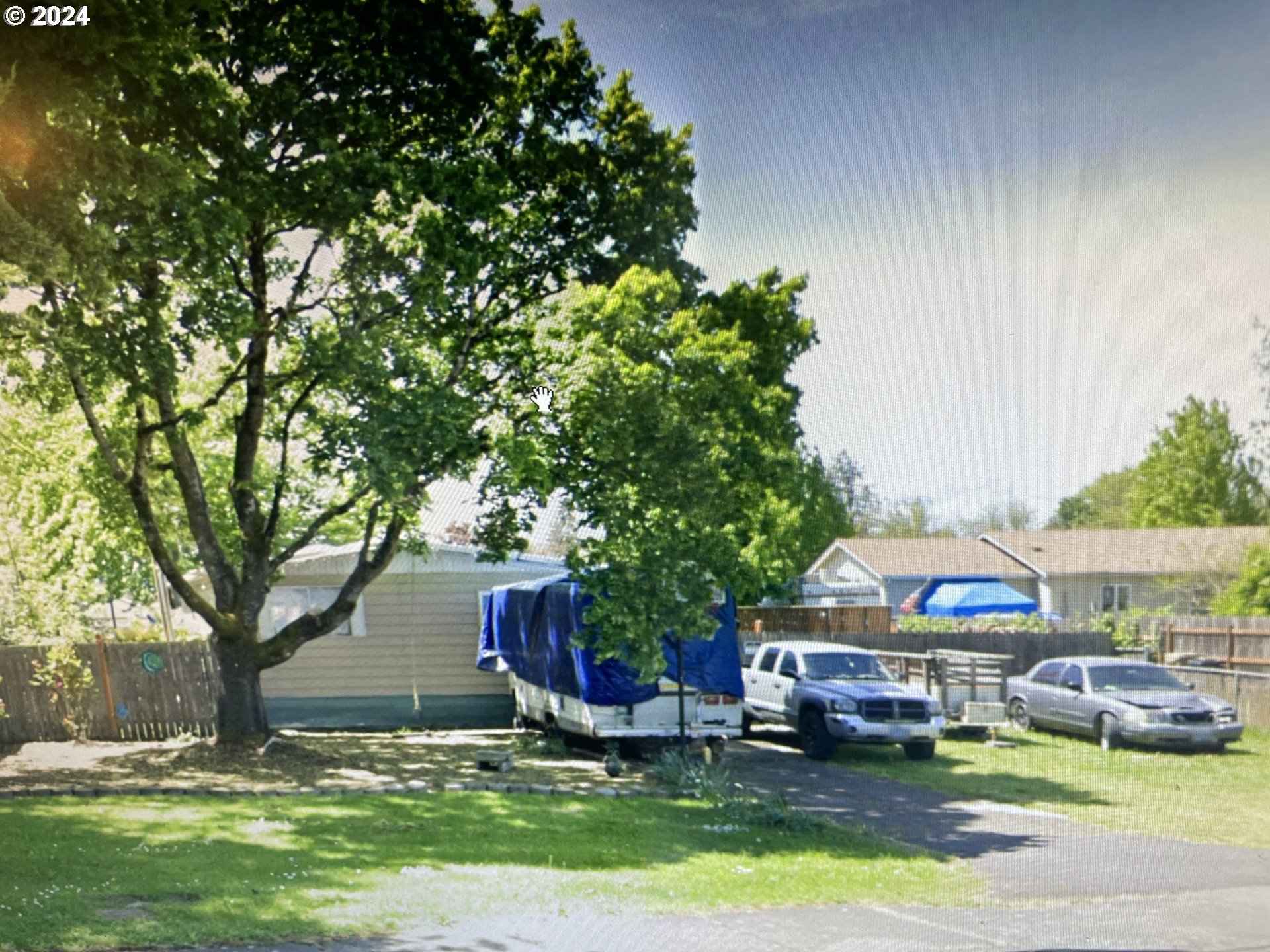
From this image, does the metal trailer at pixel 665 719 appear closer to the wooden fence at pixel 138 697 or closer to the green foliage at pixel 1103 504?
the wooden fence at pixel 138 697

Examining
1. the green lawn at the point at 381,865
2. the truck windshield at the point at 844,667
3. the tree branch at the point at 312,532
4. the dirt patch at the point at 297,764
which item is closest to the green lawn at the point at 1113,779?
the truck windshield at the point at 844,667

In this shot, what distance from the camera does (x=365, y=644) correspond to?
18.6m

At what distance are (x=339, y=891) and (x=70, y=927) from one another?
1.47 metres

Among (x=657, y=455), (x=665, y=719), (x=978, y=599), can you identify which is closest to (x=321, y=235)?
(x=657, y=455)

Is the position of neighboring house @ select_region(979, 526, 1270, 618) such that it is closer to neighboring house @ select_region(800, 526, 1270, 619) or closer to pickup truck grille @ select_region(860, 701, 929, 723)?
neighboring house @ select_region(800, 526, 1270, 619)

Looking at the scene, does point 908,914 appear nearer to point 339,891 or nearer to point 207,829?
point 339,891

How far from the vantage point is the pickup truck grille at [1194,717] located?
1108 cm

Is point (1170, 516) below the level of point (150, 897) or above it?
above

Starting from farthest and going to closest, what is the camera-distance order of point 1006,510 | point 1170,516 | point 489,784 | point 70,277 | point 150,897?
point 489,784 → point 70,277 → point 150,897 → point 1006,510 → point 1170,516

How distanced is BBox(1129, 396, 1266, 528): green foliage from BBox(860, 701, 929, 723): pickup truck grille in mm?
9416

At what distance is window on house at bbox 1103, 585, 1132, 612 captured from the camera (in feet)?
24.7

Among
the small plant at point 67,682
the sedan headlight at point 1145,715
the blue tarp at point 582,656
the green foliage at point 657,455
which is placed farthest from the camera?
the small plant at point 67,682

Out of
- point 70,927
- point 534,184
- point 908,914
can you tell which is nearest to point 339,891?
point 70,927

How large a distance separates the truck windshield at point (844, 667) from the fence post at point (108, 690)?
28.9 feet
